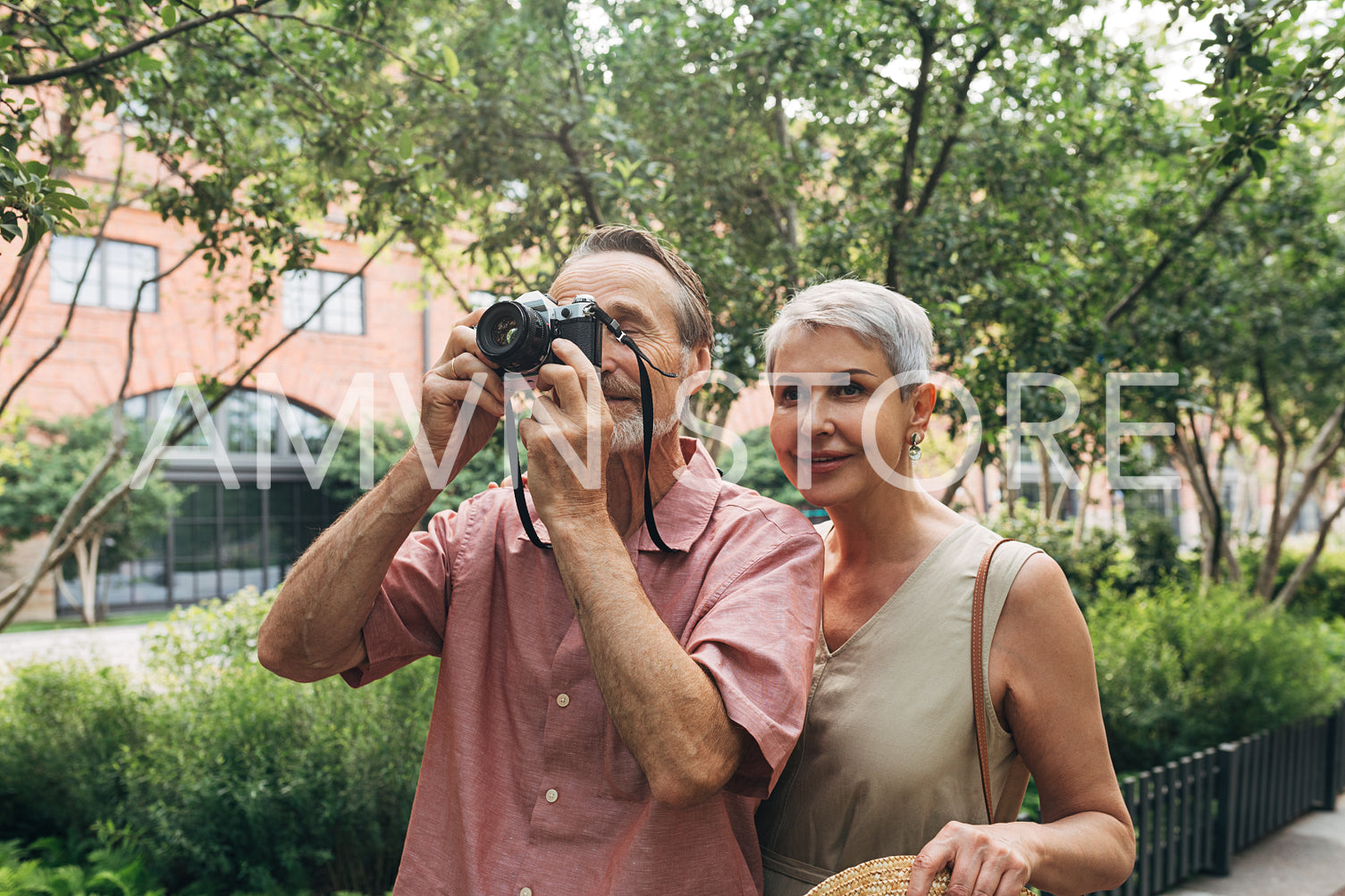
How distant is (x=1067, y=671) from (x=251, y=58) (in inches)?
162

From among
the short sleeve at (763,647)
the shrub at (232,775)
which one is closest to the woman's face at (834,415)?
the short sleeve at (763,647)

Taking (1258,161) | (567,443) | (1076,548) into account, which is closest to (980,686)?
(567,443)

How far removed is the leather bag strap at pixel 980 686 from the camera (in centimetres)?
150

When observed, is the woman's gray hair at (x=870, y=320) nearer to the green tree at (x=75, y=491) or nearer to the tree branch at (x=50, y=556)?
the tree branch at (x=50, y=556)

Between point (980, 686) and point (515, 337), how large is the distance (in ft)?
3.18

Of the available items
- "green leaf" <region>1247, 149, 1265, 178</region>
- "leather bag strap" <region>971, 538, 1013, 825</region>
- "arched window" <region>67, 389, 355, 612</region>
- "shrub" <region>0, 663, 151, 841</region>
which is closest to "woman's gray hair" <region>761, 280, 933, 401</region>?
"leather bag strap" <region>971, 538, 1013, 825</region>

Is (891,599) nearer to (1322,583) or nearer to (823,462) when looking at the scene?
(823,462)

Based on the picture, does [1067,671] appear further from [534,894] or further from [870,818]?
[534,894]

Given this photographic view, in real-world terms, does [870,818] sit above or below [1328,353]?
below

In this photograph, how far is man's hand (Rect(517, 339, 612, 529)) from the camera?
1281 mm

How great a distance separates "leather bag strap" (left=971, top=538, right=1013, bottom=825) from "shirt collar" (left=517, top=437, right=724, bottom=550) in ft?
1.61

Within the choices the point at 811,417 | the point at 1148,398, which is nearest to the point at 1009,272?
the point at 1148,398

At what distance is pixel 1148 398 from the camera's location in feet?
18.9

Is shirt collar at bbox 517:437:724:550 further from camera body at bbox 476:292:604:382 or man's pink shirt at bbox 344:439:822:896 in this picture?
camera body at bbox 476:292:604:382
